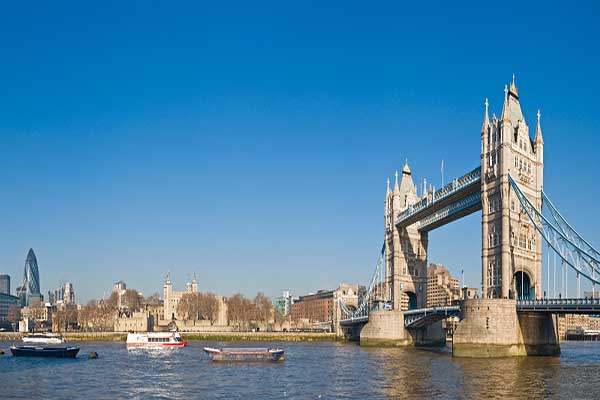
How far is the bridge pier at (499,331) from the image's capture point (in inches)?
2608

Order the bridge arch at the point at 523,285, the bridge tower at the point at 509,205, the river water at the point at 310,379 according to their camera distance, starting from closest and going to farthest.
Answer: the river water at the point at 310,379 < the bridge tower at the point at 509,205 < the bridge arch at the point at 523,285

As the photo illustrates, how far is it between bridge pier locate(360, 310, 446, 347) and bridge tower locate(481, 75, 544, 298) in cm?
2129

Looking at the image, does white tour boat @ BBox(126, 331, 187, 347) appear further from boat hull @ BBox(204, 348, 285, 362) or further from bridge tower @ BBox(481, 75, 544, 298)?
bridge tower @ BBox(481, 75, 544, 298)

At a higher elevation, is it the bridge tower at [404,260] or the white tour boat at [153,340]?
the bridge tower at [404,260]

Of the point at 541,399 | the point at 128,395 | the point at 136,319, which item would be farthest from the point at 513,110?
the point at 136,319

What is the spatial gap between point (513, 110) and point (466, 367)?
29438mm

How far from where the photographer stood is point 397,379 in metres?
51.5

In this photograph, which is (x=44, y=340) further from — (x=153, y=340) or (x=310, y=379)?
(x=310, y=379)

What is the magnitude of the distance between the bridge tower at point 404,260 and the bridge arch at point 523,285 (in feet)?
97.2

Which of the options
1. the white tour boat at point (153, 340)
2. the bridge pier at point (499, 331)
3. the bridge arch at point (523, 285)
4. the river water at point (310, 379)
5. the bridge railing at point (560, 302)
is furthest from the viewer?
the white tour boat at point (153, 340)

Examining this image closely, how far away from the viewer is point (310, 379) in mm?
53125

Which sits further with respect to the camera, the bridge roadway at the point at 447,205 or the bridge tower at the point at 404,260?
the bridge tower at the point at 404,260

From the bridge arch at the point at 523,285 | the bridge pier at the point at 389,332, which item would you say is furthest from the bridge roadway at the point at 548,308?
the bridge pier at the point at 389,332

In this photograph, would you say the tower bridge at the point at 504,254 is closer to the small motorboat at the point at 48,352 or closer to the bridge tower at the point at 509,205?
the bridge tower at the point at 509,205
